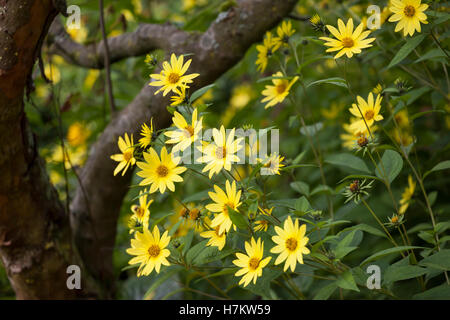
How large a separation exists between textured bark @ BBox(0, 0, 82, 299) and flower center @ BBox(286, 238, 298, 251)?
593mm

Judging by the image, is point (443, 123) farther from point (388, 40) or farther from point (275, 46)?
point (275, 46)

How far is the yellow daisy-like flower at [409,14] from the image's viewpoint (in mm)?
736

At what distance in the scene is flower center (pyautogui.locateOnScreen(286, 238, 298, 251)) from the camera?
2.11 ft

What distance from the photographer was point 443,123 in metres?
1.70

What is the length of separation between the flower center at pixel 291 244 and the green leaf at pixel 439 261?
9.5 inches

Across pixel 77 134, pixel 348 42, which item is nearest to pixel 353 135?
pixel 348 42

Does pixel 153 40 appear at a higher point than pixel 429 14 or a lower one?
higher

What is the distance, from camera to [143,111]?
1121mm

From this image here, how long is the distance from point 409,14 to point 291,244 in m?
0.45

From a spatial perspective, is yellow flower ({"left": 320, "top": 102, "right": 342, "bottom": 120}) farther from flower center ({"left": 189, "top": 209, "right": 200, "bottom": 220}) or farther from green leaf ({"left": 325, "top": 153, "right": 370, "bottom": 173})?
flower center ({"left": 189, "top": 209, "right": 200, "bottom": 220})

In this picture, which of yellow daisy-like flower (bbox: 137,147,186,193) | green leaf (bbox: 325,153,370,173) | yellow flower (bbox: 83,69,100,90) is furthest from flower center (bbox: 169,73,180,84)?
yellow flower (bbox: 83,69,100,90)
